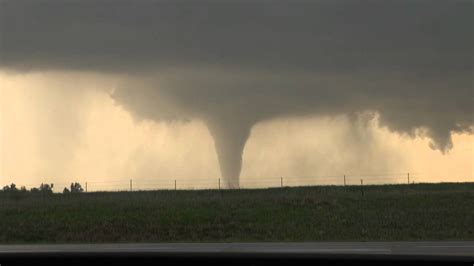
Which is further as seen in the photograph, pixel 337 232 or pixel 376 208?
pixel 376 208

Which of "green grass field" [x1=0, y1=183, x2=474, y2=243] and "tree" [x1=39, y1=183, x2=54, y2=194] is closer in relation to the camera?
"green grass field" [x1=0, y1=183, x2=474, y2=243]

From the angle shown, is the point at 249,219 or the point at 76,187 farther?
the point at 76,187

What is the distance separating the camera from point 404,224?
94.9 feet

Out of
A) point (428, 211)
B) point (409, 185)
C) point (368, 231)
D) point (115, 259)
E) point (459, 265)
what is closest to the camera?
point (459, 265)

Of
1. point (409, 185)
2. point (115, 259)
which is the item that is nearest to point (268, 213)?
point (409, 185)

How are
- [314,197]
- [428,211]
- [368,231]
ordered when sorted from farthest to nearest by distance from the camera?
[314,197] → [428,211] → [368,231]

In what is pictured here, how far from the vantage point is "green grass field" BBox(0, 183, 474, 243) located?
27969 millimetres

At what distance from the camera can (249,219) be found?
31922mm

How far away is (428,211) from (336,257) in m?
30.5

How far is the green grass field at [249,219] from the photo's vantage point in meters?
28.0

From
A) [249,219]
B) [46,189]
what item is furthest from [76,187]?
[249,219]

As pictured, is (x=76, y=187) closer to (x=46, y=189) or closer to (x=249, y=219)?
(x=46, y=189)

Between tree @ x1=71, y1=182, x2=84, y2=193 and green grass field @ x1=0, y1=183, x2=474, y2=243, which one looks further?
tree @ x1=71, y1=182, x2=84, y2=193

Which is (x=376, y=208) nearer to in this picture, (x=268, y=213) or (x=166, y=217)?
(x=268, y=213)
